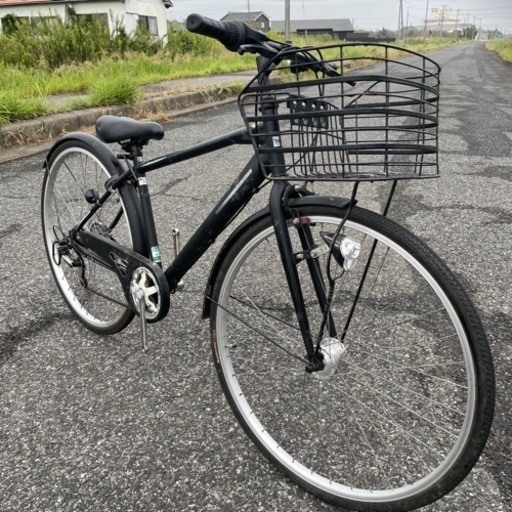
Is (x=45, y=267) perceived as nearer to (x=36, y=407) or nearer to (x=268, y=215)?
(x=36, y=407)

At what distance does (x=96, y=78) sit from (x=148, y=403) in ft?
24.3

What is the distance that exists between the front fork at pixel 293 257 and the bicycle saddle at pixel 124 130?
71 cm

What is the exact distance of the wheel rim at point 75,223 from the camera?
2.21 metres

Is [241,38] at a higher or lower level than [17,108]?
higher

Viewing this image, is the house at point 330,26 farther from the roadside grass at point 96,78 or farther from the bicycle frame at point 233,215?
the bicycle frame at point 233,215

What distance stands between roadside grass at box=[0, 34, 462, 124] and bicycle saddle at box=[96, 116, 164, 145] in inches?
165

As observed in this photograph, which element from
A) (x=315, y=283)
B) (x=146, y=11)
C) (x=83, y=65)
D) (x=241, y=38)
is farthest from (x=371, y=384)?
(x=146, y=11)

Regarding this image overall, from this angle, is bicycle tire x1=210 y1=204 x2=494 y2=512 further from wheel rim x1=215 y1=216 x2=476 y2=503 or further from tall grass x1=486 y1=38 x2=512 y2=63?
tall grass x1=486 y1=38 x2=512 y2=63

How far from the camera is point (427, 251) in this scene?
117 centimetres

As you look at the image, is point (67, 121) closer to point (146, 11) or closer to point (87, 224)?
point (87, 224)

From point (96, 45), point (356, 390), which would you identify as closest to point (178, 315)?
point (356, 390)

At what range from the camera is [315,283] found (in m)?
1.46

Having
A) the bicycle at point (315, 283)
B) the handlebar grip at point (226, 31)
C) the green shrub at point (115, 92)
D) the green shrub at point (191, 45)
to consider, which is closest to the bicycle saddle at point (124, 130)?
the bicycle at point (315, 283)

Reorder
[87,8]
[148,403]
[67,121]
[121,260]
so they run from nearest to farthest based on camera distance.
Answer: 1. [148,403]
2. [121,260]
3. [67,121]
4. [87,8]
